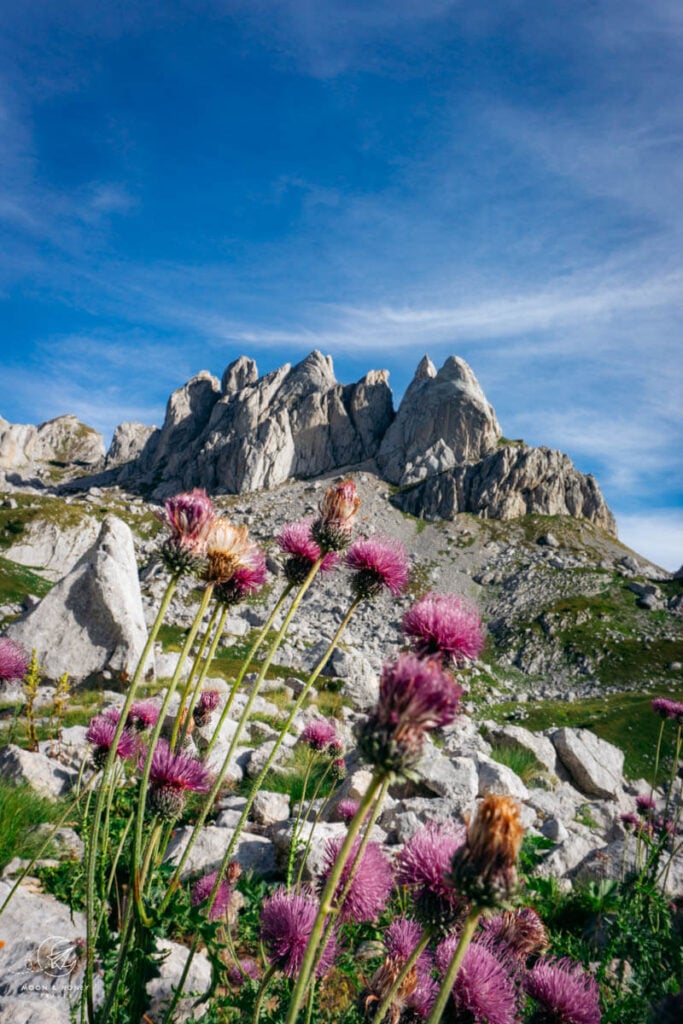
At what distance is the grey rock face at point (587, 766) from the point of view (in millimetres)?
19031

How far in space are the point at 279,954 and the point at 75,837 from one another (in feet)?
17.4

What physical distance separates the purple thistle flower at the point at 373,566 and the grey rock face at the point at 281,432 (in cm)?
13014

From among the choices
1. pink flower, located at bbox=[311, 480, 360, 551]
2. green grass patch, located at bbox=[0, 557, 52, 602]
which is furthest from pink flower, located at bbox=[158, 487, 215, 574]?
green grass patch, located at bbox=[0, 557, 52, 602]

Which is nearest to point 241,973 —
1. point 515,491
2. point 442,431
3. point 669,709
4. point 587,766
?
point 669,709

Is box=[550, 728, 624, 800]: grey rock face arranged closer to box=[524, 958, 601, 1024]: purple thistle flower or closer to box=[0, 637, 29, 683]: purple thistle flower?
box=[524, 958, 601, 1024]: purple thistle flower

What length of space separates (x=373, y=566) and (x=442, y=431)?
133031 millimetres

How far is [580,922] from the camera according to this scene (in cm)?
726

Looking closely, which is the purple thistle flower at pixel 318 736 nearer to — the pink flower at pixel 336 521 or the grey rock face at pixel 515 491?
the pink flower at pixel 336 521

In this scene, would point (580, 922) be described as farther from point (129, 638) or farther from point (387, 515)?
point (387, 515)

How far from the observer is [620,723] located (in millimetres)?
36562

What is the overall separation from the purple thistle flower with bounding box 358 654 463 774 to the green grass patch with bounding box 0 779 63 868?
5.96 m

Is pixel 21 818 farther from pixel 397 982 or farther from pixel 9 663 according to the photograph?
pixel 397 982

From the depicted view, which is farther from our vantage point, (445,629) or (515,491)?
(515,491)

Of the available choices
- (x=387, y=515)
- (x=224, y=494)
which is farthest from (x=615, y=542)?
(x=224, y=494)
